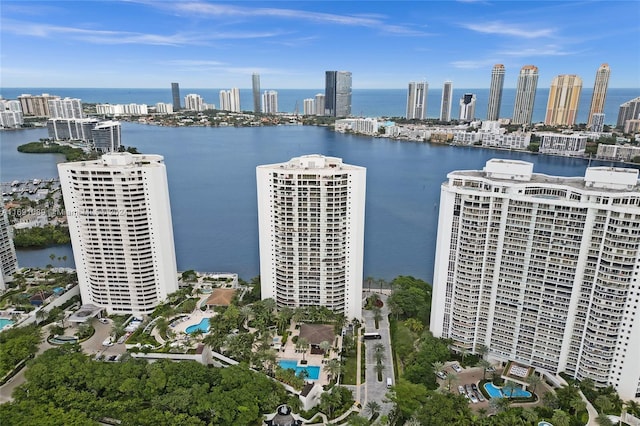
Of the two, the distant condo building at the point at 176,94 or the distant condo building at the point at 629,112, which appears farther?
the distant condo building at the point at 176,94

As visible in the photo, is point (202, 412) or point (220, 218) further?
point (220, 218)

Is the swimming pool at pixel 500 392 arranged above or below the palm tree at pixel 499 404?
below

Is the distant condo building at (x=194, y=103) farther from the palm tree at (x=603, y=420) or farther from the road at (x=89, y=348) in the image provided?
the palm tree at (x=603, y=420)

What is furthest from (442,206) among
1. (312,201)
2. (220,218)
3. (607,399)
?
(220,218)

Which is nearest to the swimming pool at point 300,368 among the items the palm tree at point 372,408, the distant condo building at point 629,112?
the palm tree at point 372,408

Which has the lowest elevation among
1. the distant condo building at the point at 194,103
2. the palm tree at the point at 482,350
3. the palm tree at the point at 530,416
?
the palm tree at the point at 530,416

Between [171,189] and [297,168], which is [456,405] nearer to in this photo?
[297,168]

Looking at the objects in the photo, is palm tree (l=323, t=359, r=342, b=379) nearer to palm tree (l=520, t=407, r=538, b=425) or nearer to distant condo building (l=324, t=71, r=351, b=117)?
palm tree (l=520, t=407, r=538, b=425)
